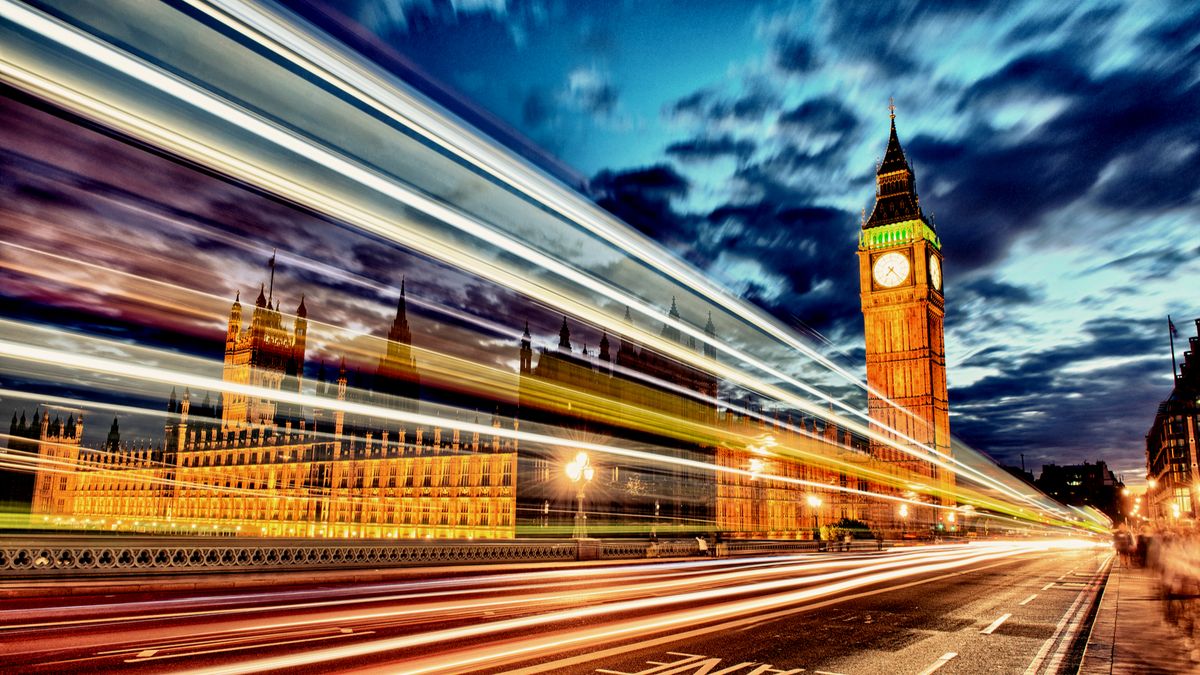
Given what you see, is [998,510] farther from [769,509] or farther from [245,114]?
[245,114]

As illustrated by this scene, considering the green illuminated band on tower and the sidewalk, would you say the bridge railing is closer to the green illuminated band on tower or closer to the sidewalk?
the sidewalk

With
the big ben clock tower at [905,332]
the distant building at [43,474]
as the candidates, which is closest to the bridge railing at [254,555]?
the distant building at [43,474]

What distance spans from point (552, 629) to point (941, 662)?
221 inches

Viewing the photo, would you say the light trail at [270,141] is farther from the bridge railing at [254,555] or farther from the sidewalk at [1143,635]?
the sidewalk at [1143,635]

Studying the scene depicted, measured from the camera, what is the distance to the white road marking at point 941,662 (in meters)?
9.59

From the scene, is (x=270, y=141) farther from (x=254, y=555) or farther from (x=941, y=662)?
(x=941, y=662)

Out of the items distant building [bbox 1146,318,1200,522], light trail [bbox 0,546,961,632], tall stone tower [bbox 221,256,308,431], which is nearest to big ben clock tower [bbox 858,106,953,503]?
distant building [bbox 1146,318,1200,522]

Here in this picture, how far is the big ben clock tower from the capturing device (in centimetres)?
10588

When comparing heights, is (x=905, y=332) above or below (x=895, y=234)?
below

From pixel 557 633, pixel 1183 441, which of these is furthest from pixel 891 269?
pixel 557 633

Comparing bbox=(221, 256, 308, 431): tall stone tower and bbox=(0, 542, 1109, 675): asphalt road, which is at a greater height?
bbox=(221, 256, 308, 431): tall stone tower

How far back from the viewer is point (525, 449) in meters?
78.8

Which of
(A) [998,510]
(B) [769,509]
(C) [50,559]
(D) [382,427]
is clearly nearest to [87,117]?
(C) [50,559]

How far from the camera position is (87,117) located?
11734 millimetres
